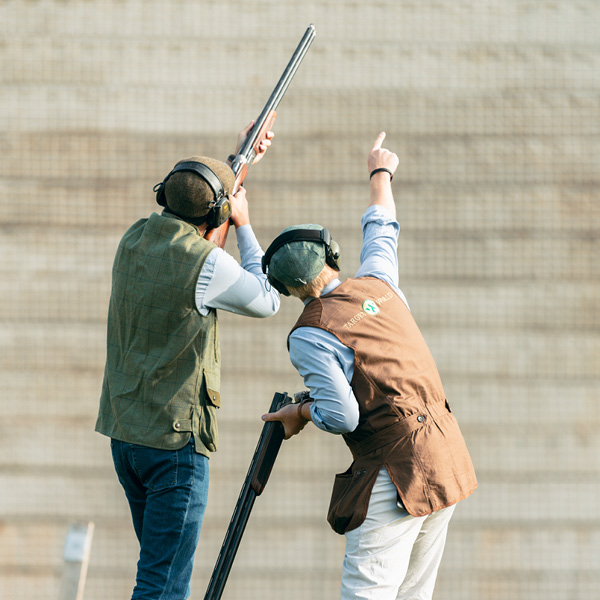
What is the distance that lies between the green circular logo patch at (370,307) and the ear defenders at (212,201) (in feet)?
1.72

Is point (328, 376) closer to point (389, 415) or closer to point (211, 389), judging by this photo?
point (389, 415)

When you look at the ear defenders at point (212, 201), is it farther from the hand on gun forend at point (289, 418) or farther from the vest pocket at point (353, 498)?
the vest pocket at point (353, 498)

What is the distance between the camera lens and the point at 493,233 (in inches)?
126

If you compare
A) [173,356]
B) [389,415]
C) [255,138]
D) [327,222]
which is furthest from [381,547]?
[327,222]

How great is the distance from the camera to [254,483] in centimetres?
217

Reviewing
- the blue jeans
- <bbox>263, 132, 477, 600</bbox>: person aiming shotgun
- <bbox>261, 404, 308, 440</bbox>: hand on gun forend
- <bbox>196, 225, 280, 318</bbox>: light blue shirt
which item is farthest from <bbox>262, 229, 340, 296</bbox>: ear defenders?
the blue jeans

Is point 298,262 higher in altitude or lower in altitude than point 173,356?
higher

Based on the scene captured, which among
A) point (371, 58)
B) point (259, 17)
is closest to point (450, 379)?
point (371, 58)

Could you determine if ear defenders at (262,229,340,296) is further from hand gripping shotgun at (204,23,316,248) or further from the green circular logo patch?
hand gripping shotgun at (204,23,316,248)

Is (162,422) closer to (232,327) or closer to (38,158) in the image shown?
(232,327)

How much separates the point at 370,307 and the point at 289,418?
0.43 metres

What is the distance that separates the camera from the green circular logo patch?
1.93m

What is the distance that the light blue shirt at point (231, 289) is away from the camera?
2.06 metres

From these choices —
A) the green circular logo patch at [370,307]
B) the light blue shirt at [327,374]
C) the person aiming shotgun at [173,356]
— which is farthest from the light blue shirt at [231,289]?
the green circular logo patch at [370,307]
